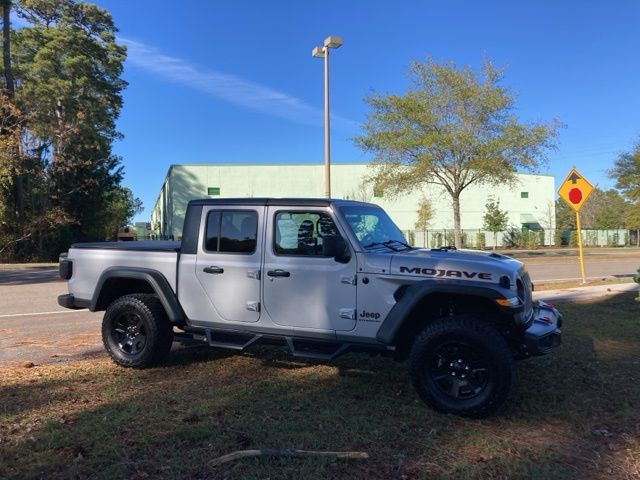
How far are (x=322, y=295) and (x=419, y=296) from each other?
0.91 metres

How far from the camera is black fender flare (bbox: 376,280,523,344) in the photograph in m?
4.40

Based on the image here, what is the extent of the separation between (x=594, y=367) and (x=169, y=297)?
463cm

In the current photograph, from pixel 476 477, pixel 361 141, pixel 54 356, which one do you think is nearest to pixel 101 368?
pixel 54 356

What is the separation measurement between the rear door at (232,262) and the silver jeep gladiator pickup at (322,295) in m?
0.01

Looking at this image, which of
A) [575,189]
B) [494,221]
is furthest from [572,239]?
[575,189]

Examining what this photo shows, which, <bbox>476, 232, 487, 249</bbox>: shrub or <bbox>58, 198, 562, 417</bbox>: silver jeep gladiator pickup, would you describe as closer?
<bbox>58, 198, 562, 417</bbox>: silver jeep gladiator pickup

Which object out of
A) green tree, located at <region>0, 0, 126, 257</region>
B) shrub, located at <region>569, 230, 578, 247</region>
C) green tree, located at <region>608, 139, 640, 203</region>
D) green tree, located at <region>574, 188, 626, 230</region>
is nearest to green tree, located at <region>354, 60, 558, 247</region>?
green tree, located at <region>608, 139, 640, 203</region>

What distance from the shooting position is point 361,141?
1064 inches

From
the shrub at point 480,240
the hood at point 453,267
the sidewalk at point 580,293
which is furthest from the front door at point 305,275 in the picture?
the shrub at point 480,240

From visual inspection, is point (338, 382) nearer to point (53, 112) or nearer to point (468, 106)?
point (468, 106)

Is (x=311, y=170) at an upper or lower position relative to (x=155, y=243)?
upper

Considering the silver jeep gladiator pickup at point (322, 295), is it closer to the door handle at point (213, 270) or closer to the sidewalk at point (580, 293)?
the door handle at point (213, 270)

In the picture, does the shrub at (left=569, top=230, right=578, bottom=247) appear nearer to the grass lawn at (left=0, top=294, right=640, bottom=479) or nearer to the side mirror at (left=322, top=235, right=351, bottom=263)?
the grass lawn at (left=0, top=294, right=640, bottom=479)

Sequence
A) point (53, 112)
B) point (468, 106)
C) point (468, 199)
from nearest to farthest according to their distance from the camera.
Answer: point (468, 106) → point (53, 112) → point (468, 199)
